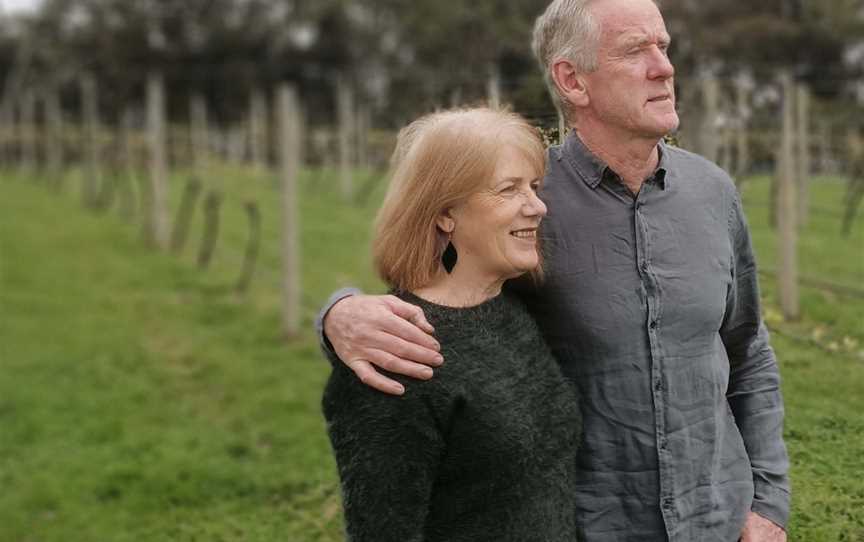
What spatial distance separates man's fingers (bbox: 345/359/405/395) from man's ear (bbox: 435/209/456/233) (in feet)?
0.94

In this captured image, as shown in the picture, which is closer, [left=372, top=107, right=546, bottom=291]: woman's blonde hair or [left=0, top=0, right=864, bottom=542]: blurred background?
[left=372, top=107, right=546, bottom=291]: woman's blonde hair

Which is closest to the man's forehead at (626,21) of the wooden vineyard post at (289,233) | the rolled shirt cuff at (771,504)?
the rolled shirt cuff at (771,504)

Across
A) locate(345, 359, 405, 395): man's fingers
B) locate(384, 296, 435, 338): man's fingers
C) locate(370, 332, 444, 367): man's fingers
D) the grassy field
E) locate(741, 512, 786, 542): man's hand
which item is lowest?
the grassy field

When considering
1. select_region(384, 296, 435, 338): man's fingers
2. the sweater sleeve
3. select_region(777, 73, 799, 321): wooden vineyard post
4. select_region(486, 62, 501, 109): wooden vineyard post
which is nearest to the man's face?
select_region(384, 296, 435, 338): man's fingers

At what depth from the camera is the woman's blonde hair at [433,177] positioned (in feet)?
6.09

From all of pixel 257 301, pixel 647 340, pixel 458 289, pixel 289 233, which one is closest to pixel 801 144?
pixel 289 233

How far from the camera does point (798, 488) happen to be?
7.57 feet

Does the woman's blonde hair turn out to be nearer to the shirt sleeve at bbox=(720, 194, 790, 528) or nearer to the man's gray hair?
the man's gray hair

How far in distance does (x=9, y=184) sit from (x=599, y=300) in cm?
2348

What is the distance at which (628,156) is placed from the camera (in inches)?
78.1

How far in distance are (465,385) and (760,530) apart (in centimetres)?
69

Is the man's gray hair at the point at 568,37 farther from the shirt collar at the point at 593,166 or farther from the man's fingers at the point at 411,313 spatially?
the man's fingers at the point at 411,313

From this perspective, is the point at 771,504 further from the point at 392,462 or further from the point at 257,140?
the point at 257,140

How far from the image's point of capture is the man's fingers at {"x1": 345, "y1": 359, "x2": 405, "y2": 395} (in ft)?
5.77
